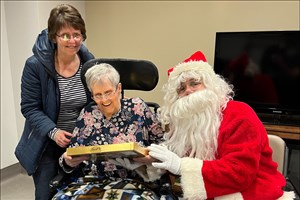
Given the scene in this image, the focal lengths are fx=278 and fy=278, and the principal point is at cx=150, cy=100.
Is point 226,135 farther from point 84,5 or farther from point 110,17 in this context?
point 84,5

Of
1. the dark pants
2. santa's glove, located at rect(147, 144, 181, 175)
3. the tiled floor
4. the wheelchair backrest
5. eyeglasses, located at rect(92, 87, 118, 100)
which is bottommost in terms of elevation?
the tiled floor

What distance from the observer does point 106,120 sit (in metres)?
1.50

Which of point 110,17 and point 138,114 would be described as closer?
point 138,114

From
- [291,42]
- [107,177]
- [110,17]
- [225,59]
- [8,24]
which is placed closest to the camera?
[107,177]

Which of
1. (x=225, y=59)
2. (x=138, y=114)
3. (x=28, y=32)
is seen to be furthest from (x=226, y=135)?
(x=28, y=32)

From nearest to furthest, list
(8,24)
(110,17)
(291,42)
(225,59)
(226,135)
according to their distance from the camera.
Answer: (226,135) < (291,42) < (225,59) < (8,24) < (110,17)

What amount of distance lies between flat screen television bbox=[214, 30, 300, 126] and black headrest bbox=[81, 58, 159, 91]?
1.25 m

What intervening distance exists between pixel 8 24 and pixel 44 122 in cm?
174

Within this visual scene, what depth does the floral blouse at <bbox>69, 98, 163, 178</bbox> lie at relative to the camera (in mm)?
1478

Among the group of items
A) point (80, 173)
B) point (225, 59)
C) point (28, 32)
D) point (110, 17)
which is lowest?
point (80, 173)

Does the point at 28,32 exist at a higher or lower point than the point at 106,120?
higher

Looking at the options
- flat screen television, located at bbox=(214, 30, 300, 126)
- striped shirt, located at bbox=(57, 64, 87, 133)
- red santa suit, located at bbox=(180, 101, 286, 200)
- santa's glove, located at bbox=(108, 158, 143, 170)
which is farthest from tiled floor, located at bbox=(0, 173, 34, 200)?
flat screen television, located at bbox=(214, 30, 300, 126)

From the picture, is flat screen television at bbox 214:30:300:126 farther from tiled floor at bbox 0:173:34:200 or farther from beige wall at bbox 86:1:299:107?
tiled floor at bbox 0:173:34:200

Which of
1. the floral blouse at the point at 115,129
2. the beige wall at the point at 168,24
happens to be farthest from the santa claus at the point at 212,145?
the beige wall at the point at 168,24
